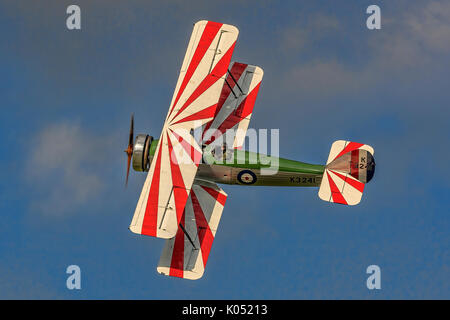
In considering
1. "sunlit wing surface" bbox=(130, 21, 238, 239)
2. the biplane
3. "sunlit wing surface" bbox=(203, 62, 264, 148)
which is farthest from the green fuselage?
"sunlit wing surface" bbox=(130, 21, 238, 239)

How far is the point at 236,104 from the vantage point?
3453 centimetres

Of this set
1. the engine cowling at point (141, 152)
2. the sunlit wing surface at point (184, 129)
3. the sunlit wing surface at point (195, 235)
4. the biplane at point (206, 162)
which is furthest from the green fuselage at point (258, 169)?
the sunlit wing surface at point (184, 129)

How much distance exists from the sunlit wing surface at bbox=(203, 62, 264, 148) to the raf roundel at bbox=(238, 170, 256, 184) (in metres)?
1.72

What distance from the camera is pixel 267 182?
32.1 m

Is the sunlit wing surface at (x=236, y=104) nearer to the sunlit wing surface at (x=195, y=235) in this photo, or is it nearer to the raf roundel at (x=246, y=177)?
the raf roundel at (x=246, y=177)

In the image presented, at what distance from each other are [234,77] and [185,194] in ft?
26.8

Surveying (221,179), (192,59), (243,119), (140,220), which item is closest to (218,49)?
(192,59)

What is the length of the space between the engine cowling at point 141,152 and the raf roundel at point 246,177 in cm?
406

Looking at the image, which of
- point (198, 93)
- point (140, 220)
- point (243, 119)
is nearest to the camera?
point (140, 220)

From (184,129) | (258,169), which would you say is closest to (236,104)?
(258,169)

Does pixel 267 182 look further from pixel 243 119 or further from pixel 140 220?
pixel 140 220

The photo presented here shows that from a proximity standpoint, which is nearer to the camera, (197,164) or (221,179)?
(197,164)

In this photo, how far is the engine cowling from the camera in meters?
31.5

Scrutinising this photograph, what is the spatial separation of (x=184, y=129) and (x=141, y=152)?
2328mm
